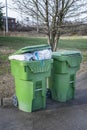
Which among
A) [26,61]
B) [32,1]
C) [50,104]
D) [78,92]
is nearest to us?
[26,61]

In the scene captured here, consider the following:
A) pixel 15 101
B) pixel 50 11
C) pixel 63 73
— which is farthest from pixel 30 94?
pixel 50 11

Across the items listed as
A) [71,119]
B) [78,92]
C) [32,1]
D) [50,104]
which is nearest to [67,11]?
[32,1]

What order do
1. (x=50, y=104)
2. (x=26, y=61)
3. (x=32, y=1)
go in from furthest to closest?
(x=32, y=1)
(x=50, y=104)
(x=26, y=61)

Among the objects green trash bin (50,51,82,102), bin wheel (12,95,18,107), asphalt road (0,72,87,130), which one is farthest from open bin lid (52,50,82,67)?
bin wheel (12,95,18,107)

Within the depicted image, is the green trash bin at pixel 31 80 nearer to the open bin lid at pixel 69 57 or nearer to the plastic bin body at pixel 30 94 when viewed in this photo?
the plastic bin body at pixel 30 94

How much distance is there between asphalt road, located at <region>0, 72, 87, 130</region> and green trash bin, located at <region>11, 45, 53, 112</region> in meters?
0.19

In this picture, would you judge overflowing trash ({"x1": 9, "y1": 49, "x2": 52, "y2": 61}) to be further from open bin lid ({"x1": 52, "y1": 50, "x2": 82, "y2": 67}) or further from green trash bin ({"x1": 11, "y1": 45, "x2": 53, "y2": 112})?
open bin lid ({"x1": 52, "y1": 50, "x2": 82, "y2": 67})

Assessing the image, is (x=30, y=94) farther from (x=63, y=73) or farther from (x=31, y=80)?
(x=63, y=73)

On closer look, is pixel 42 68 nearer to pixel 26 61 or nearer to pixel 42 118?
pixel 26 61

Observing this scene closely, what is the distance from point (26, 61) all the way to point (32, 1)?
172 inches

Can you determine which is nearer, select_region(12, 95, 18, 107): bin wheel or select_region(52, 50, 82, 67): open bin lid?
select_region(12, 95, 18, 107): bin wheel

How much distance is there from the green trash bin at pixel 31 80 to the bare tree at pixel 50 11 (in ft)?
12.7

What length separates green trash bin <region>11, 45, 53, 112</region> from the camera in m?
5.43

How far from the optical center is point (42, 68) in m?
5.56
